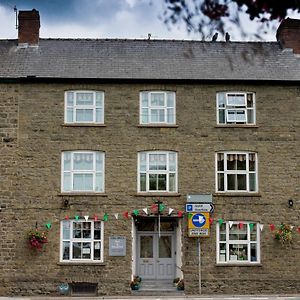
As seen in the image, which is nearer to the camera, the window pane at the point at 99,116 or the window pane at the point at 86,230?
the window pane at the point at 86,230

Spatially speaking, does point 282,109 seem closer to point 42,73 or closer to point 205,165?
point 205,165

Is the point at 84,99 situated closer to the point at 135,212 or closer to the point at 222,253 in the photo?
the point at 135,212

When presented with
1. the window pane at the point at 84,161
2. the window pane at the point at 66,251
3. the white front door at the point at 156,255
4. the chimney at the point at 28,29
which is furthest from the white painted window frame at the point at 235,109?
the chimney at the point at 28,29

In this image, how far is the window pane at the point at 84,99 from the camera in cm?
2327

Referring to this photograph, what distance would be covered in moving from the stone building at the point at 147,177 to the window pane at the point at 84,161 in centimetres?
5

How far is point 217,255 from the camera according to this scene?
74.1 ft

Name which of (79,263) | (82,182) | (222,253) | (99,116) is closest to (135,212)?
(82,182)

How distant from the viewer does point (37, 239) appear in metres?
22.0

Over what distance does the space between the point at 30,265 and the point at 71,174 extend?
12.0 feet

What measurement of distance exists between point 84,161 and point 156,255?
15.5ft

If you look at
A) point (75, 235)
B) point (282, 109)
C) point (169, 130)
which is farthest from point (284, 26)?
point (75, 235)

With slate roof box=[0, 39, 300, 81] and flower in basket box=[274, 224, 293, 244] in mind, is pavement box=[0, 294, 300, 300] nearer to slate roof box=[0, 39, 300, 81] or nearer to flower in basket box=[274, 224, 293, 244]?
flower in basket box=[274, 224, 293, 244]

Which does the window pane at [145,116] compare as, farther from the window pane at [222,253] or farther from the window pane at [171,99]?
the window pane at [222,253]

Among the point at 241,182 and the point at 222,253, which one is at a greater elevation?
the point at 241,182
